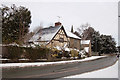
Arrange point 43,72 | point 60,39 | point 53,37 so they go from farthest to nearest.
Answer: point 60,39
point 53,37
point 43,72

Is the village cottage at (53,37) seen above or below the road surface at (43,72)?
above

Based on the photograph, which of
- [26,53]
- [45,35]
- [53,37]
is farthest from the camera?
[45,35]

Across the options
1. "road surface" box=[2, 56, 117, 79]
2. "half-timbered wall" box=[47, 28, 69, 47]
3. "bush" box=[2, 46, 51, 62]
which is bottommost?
"road surface" box=[2, 56, 117, 79]

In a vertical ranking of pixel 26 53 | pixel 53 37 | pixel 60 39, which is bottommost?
pixel 26 53

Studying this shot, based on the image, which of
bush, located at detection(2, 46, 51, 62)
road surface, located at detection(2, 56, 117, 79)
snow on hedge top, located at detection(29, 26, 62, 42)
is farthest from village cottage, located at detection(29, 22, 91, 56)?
road surface, located at detection(2, 56, 117, 79)

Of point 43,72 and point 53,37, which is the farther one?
point 53,37

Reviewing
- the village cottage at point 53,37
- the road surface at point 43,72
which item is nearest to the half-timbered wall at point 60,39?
the village cottage at point 53,37

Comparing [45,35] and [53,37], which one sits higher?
[45,35]

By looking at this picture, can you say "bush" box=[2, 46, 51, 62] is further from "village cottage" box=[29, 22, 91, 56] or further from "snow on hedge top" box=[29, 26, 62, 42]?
"snow on hedge top" box=[29, 26, 62, 42]

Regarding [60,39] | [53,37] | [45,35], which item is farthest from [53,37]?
[45,35]

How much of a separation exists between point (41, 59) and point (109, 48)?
4015cm

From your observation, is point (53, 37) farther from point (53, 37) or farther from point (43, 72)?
point (43, 72)

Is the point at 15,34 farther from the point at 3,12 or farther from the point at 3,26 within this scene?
the point at 3,12

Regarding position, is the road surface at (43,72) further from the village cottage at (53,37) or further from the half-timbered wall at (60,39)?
the half-timbered wall at (60,39)
